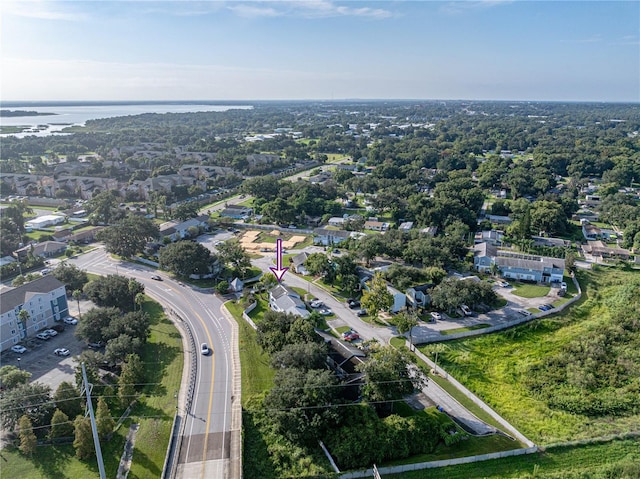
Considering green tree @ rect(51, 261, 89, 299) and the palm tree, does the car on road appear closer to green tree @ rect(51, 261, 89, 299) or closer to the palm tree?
the palm tree

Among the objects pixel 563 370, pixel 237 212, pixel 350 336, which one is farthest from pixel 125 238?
pixel 563 370

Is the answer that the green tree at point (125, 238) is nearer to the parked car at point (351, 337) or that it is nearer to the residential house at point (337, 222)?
the residential house at point (337, 222)

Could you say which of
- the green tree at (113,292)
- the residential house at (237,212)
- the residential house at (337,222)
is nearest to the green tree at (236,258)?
the green tree at (113,292)

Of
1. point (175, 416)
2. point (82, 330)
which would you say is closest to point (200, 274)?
point (82, 330)

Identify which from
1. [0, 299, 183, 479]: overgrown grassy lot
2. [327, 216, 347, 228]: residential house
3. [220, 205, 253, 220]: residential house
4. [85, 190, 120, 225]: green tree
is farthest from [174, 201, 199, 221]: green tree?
[0, 299, 183, 479]: overgrown grassy lot

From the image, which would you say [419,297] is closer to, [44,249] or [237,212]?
[237,212]
